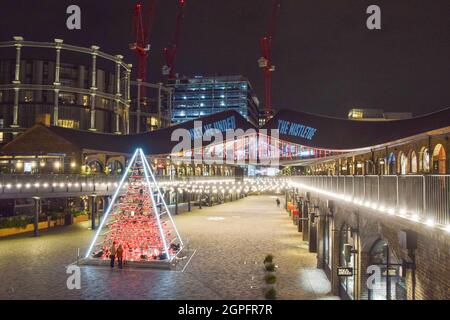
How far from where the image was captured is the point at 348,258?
639 inches

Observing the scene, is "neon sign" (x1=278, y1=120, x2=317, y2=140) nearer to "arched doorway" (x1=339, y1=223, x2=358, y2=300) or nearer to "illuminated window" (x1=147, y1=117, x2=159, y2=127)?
"arched doorway" (x1=339, y1=223, x2=358, y2=300)

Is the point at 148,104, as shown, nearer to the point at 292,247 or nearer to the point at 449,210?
the point at 292,247

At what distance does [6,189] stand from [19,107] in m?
51.8

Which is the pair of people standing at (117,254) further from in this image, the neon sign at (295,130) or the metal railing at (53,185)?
the neon sign at (295,130)

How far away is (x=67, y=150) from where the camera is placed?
48344 millimetres

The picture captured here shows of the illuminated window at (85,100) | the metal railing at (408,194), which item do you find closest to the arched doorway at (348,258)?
the metal railing at (408,194)

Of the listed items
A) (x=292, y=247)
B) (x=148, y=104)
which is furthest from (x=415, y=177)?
(x=148, y=104)

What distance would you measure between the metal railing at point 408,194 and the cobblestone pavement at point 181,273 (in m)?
6.39

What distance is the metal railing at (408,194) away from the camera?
338 inches

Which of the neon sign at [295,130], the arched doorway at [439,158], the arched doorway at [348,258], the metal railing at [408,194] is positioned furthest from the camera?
the neon sign at [295,130]

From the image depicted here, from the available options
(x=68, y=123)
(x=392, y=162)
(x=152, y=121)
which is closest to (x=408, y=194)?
(x=392, y=162)

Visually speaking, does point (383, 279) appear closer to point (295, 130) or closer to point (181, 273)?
point (181, 273)

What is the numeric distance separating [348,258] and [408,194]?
6.42m

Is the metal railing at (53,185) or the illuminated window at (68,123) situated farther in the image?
the illuminated window at (68,123)
